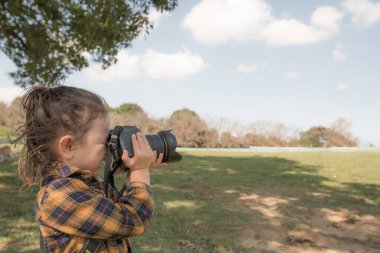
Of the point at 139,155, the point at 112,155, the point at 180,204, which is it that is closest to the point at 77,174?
the point at 112,155

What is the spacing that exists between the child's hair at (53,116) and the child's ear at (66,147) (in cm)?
2

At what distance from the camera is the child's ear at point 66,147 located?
5.22ft

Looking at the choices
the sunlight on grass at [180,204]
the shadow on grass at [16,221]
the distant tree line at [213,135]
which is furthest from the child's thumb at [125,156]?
the distant tree line at [213,135]

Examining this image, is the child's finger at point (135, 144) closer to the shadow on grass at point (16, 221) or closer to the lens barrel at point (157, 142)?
the lens barrel at point (157, 142)

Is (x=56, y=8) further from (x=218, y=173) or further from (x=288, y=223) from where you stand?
(x=288, y=223)

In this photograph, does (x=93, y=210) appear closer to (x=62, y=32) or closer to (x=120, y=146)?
(x=120, y=146)

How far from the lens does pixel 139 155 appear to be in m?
1.61

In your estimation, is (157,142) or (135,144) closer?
(135,144)

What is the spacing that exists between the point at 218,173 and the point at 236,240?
6.59 m

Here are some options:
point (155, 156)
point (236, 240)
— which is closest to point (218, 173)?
point (236, 240)

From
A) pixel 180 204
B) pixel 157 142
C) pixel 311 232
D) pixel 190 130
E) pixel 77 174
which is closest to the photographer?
pixel 77 174

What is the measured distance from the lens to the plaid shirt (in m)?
1.52

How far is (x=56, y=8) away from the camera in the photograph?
28.8 ft

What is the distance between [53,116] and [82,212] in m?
0.40
